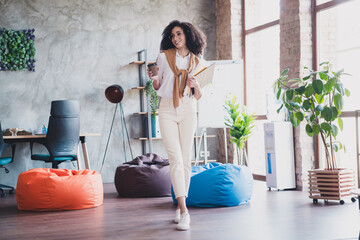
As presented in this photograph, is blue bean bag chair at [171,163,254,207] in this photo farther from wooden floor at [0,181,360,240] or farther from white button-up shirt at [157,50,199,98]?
white button-up shirt at [157,50,199,98]

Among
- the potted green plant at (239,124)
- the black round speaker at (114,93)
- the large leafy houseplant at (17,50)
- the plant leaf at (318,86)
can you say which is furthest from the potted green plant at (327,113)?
the large leafy houseplant at (17,50)

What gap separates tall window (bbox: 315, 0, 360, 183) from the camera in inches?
225

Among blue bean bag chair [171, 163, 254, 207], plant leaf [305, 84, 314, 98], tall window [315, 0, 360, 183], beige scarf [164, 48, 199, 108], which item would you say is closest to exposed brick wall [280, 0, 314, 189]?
tall window [315, 0, 360, 183]

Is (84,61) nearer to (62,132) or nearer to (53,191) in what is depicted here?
(62,132)

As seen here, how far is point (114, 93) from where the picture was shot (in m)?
7.54

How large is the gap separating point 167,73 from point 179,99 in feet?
0.81

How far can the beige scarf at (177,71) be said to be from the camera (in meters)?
3.75

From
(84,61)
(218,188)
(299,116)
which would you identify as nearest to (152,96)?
(84,61)

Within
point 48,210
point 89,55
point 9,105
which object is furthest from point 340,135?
point 9,105

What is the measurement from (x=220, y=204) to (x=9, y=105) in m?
3.94

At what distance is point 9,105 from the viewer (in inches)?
288

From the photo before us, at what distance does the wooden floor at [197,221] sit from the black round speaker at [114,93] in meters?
2.39

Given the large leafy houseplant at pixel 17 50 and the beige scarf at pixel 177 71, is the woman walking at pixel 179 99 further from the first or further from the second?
the large leafy houseplant at pixel 17 50

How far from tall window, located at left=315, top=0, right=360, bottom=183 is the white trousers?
8.58 ft
